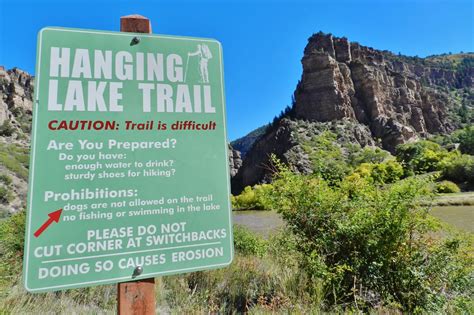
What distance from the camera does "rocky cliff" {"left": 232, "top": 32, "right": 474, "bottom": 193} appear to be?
85.7 metres

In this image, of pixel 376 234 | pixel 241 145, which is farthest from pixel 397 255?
pixel 241 145

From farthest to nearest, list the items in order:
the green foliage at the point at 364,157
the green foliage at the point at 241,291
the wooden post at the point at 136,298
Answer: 1. the green foliage at the point at 364,157
2. the green foliage at the point at 241,291
3. the wooden post at the point at 136,298

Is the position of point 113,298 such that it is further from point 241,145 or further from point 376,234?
point 241,145

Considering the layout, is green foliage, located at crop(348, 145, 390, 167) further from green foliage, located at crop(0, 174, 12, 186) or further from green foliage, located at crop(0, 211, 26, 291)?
green foliage, located at crop(0, 211, 26, 291)

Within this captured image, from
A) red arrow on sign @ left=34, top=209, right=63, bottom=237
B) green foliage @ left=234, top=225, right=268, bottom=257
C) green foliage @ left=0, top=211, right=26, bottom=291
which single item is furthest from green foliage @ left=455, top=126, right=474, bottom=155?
red arrow on sign @ left=34, top=209, right=63, bottom=237

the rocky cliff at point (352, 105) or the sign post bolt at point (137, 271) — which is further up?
the rocky cliff at point (352, 105)

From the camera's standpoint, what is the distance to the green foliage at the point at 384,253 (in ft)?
12.5

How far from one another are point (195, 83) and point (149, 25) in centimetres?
55

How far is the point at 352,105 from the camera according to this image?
3620 inches

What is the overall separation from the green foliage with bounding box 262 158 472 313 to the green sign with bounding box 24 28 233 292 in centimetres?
271

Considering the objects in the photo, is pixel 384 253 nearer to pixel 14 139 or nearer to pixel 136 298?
pixel 136 298

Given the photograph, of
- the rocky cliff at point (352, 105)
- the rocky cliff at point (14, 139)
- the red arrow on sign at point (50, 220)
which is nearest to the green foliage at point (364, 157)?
the rocky cliff at point (352, 105)

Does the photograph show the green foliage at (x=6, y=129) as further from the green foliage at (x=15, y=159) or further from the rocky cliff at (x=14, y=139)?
the green foliage at (x=15, y=159)

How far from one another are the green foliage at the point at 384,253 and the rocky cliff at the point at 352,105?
6671 centimetres
